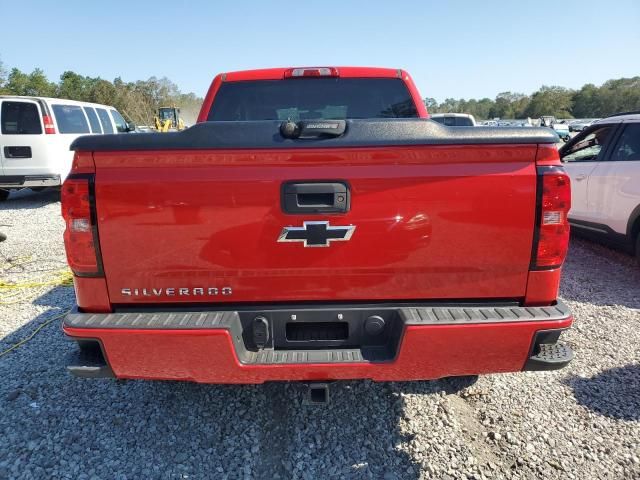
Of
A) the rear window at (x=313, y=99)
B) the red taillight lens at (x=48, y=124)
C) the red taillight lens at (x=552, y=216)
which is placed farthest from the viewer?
the red taillight lens at (x=48, y=124)

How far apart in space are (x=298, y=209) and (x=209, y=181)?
1.39 ft

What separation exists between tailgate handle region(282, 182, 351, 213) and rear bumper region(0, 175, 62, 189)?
32.0 ft

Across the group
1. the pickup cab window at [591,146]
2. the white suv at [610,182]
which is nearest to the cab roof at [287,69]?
the white suv at [610,182]

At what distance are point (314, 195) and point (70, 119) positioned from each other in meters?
10.9

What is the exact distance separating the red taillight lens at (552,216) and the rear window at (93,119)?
1214cm

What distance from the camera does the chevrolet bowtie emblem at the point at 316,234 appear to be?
76.4 inches

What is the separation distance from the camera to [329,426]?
2680 millimetres

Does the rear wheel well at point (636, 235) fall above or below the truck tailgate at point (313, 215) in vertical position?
below

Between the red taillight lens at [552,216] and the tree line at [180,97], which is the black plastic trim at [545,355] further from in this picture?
the tree line at [180,97]

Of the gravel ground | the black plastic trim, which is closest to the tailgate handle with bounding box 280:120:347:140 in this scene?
the black plastic trim

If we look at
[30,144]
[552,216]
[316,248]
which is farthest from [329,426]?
[30,144]

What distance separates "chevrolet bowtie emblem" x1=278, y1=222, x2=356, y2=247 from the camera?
1941 millimetres

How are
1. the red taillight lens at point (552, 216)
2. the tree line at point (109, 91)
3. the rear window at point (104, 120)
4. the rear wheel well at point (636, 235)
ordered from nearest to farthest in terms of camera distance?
the red taillight lens at point (552, 216) → the rear wheel well at point (636, 235) → the rear window at point (104, 120) → the tree line at point (109, 91)

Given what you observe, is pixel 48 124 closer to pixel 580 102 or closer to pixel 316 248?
pixel 316 248
